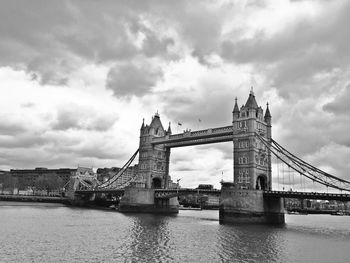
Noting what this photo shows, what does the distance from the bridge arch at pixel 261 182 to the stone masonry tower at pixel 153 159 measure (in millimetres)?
33218

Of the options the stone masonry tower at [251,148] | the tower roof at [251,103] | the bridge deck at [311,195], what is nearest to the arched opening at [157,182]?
the stone masonry tower at [251,148]

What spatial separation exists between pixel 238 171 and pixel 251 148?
19.6 ft

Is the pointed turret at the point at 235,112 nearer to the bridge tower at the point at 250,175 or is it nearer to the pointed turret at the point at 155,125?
the bridge tower at the point at 250,175

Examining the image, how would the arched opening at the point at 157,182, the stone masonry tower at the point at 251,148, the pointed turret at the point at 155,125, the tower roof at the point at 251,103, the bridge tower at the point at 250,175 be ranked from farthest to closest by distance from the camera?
the pointed turret at the point at 155,125, the arched opening at the point at 157,182, the tower roof at the point at 251,103, the stone masonry tower at the point at 251,148, the bridge tower at the point at 250,175

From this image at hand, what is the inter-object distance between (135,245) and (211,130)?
2089 inches

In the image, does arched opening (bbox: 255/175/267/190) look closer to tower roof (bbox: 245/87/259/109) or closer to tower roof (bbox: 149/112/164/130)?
tower roof (bbox: 245/87/259/109)

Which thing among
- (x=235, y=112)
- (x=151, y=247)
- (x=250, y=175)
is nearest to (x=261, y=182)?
(x=250, y=175)

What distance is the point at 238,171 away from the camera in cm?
7681

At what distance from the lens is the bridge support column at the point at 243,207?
65.6 meters

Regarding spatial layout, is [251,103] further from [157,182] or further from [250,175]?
[157,182]

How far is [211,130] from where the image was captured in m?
85.1

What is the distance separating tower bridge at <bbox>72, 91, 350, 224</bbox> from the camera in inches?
2611

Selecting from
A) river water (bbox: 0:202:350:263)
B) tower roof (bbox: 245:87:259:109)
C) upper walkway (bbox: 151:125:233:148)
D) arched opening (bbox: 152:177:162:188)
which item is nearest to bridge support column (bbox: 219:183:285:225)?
upper walkway (bbox: 151:125:233:148)

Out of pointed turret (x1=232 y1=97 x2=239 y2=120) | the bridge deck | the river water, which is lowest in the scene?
the river water
